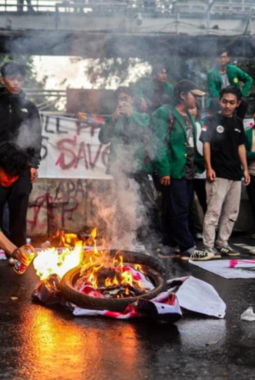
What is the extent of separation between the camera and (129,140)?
786cm

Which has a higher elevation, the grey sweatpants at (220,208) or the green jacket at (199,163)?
the green jacket at (199,163)

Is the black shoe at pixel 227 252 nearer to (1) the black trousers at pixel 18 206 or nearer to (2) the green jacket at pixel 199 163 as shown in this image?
(2) the green jacket at pixel 199 163

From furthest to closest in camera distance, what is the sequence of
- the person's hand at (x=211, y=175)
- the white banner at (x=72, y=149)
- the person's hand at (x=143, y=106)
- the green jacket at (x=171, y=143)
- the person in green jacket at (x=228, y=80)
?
1. the white banner at (x=72, y=149)
2. the person in green jacket at (x=228, y=80)
3. the person's hand at (x=143, y=106)
4. the person's hand at (x=211, y=175)
5. the green jacket at (x=171, y=143)

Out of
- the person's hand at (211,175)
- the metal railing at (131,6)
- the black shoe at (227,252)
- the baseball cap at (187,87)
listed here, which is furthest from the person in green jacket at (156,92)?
the metal railing at (131,6)

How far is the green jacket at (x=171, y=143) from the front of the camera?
741cm

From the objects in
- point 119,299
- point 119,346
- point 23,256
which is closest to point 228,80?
point 119,299

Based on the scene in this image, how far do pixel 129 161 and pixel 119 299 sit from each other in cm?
354

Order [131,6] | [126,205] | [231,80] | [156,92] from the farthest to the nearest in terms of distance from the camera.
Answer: [231,80] → [156,92] → [126,205] → [131,6]

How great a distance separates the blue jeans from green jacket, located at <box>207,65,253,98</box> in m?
2.07

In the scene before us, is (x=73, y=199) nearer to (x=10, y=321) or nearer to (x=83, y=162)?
(x=83, y=162)

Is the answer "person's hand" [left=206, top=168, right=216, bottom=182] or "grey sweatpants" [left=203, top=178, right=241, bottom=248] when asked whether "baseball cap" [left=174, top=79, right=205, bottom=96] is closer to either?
"person's hand" [left=206, top=168, right=216, bottom=182]

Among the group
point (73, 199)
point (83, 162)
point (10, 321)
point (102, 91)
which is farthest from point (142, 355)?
point (102, 91)

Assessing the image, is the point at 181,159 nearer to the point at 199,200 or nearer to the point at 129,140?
the point at 129,140

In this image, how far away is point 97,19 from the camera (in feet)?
20.3
